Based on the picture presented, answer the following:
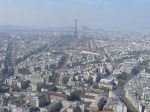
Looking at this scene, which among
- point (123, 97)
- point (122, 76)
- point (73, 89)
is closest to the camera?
point (123, 97)

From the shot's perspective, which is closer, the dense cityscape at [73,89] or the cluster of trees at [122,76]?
the dense cityscape at [73,89]

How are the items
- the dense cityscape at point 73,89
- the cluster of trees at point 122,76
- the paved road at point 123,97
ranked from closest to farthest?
the dense cityscape at point 73,89 → the paved road at point 123,97 → the cluster of trees at point 122,76

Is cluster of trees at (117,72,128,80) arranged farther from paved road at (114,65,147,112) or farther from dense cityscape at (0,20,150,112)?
paved road at (114,65,147,112)

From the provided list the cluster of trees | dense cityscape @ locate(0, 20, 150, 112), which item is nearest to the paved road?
dense cityscape @ locate(0, 20, 150, 112)

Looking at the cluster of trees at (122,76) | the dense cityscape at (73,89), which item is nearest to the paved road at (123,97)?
the dense cityscape at (73,89)

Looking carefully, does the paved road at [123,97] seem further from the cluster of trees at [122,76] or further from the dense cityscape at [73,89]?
the cluster of trees at [122,76]

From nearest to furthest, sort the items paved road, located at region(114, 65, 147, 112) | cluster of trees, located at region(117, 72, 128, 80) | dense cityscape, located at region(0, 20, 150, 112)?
dense cityscape, located at region(0, 20, 150, 112) → paved road, located at region(114, 65, 147, 112) → cluster of trees, located at region(117, 72, 128, 80)

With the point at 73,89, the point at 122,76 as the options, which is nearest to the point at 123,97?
the point at 73,89

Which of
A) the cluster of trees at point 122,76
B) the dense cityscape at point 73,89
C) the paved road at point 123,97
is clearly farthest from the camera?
the cluster of trees at point 122,76

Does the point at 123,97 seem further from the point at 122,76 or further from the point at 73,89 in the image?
the point at 122,76

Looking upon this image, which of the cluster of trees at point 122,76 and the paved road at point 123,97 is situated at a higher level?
the cluster of trees at point 122,76

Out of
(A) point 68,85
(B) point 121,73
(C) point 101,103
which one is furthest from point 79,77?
(C) point 101,103
